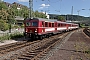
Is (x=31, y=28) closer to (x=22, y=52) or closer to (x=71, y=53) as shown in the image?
Result: (x=22, y=52)

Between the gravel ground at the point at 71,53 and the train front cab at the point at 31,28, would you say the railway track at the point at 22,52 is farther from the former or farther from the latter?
the train front cab at the point at 31,28

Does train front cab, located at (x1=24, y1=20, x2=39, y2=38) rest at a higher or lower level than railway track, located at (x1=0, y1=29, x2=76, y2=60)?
higher

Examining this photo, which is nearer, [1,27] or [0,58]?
[0,58]

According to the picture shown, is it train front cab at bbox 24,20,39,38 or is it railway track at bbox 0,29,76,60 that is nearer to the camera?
railway track at bbox 0,29,76,60

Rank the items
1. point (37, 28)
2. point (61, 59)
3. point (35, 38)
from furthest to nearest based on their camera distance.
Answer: point (35, 38), point (37, 28), point (61, 59)

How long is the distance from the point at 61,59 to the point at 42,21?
37.1ft

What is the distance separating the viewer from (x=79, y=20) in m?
126

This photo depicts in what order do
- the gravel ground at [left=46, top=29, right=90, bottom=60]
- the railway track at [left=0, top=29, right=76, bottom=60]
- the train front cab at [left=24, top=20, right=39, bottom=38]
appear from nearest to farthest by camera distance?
the gravel ground at [left=46, top=29, right=90, bottom=60]
the railway track at [left=0, top=29, right=76, bottom=60]
the train front cab at [left=24, top=20, right=39, bottom=38]

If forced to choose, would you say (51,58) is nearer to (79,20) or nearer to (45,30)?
(45,30)

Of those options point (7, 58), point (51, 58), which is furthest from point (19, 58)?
point (51, 58)

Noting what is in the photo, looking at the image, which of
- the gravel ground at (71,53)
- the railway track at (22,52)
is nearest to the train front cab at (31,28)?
the railway track at (22,52)

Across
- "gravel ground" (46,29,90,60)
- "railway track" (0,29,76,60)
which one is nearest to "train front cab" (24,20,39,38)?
"railway track" (0,29,76,60)

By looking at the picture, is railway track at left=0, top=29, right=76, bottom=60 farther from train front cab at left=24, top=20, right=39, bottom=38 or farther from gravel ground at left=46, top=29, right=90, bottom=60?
train front cab at left=24, top=20, right=39, bottom=38

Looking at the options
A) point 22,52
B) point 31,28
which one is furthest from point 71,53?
point 31,28
